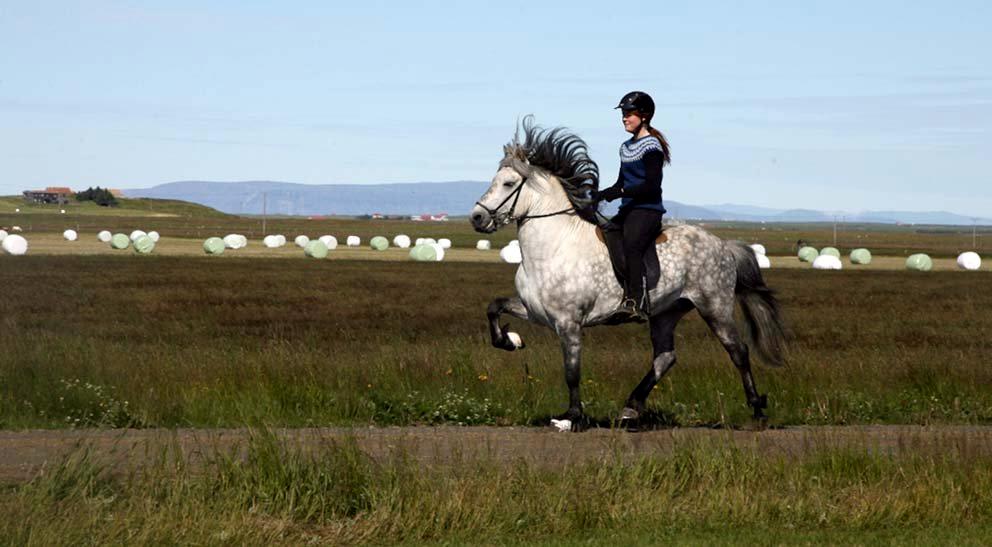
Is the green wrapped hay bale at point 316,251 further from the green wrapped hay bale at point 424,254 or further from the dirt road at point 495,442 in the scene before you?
the dirt road at point 495,442

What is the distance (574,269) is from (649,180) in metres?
1.11

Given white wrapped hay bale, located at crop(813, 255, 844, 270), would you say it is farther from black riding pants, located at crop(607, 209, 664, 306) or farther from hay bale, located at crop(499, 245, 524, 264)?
black riding pants, located at crop(607, 209, 664, 306)

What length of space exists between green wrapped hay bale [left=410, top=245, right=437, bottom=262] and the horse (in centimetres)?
6447

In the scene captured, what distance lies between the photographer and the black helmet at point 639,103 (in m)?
13.7

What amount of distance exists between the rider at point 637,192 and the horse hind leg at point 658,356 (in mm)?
710

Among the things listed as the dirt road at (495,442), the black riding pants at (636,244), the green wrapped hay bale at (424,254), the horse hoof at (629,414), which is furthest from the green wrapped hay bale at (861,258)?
the black riding pants at (636,244)

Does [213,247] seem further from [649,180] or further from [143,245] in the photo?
[649,180]

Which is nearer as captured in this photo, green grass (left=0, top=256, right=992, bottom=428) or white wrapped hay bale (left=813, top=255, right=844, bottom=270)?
green grass (left=0, top=256, right=992, bottom=428)

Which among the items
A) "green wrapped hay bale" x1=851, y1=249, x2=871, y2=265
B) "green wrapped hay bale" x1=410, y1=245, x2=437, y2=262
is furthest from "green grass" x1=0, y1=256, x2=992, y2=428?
"green wrapped hay bale" x1=851, y1=249, x2=871, y2=265

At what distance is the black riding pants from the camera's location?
13570mm

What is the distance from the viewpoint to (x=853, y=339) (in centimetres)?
3120

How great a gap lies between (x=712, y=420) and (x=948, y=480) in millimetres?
4923

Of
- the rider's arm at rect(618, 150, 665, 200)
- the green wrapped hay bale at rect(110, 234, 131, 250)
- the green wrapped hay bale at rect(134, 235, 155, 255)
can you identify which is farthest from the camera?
the green wrapped hay bale at rect(110, 234, 131, 250)

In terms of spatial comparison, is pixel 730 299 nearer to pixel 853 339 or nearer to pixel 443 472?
pixel 443 472
